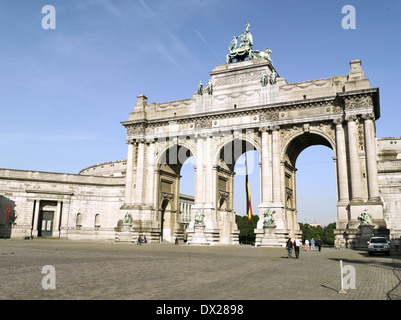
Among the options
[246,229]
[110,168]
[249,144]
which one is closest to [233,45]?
[249,144]

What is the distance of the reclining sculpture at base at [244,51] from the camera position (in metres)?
48.4

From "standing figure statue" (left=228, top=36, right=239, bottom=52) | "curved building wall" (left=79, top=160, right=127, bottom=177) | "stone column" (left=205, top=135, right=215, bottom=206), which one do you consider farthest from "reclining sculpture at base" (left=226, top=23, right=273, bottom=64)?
"curved building wall" (left=79, top=160, right=127, bottom=177)

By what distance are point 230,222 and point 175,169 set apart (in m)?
11.8

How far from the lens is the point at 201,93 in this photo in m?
48.3

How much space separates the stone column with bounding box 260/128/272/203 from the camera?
4172 cm

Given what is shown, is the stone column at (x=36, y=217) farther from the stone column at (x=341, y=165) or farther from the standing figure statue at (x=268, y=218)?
A: the stone column at (x=341, y=165)

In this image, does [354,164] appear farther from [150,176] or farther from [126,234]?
[126,234]

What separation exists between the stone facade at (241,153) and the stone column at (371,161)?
0.34ft

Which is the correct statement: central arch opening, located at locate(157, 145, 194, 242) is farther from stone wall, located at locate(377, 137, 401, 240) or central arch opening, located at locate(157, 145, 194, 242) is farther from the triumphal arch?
stone wall, located at locate(377, 137, 401, 240)

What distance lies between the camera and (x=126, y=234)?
4666 cm

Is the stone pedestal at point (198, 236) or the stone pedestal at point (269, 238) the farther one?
the stone pedestal at point (198, 236)

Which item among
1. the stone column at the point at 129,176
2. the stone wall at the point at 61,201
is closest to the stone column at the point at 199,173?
the stone column at the point at 129,176

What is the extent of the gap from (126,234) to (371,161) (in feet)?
99.9
